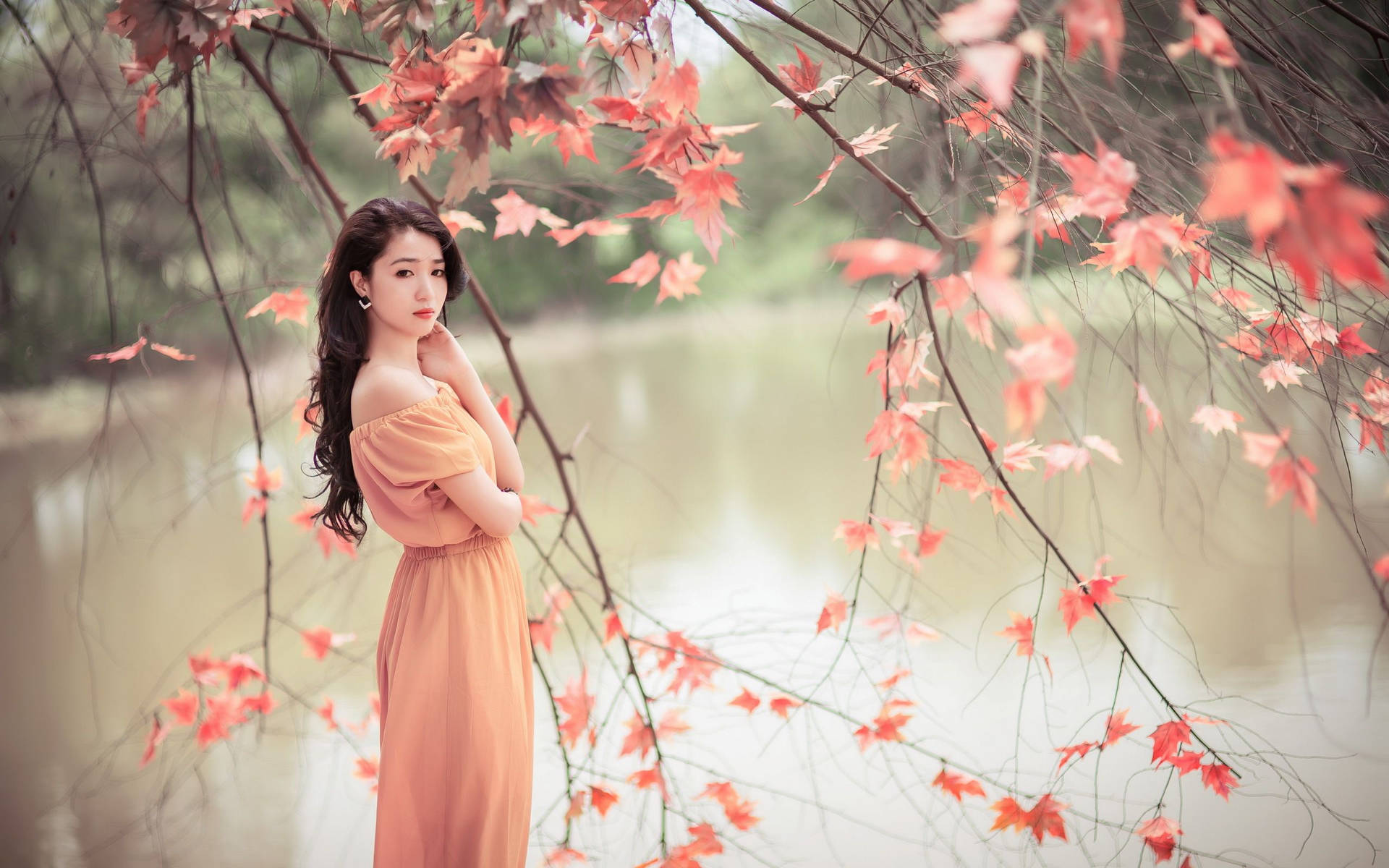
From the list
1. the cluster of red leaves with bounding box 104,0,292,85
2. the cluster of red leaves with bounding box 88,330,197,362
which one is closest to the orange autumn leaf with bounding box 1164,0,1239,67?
the cluster of red leaves with bounding box 104,0,292,85

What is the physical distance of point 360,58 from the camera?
1.41 meters

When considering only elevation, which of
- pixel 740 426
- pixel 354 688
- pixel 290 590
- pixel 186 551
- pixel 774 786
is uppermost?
pixel 740 426

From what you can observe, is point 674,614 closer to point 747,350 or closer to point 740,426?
point 740,426

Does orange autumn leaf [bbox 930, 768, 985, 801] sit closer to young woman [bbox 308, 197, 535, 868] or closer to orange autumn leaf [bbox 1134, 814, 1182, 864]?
orange autumn leaf [bbox 1134, 814, 1182, 864]

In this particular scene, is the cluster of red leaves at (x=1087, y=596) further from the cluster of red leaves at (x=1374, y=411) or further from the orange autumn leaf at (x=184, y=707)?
the orange autumn leaf at (x=184, y=707)

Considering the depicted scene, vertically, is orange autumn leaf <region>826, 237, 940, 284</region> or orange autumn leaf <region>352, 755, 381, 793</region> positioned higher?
orange autumn leaf <region>352, 755, 381, 793</region>

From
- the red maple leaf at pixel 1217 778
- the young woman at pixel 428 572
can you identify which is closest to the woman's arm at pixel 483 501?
the young woman at pixel 428 572

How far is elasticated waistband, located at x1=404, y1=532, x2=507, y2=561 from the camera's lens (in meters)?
1.18

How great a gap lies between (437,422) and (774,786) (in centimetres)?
107

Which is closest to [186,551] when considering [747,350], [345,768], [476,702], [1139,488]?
[345,768]

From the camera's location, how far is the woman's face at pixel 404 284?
114 centimetres

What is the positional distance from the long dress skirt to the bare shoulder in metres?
0.17

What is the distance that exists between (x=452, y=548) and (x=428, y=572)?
0.04 metres

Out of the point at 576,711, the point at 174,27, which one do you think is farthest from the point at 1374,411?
the point at 174,27
